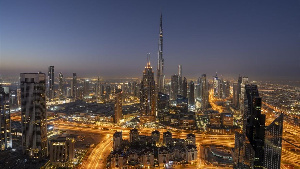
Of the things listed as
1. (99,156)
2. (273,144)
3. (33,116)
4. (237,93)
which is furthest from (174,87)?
(273,144)

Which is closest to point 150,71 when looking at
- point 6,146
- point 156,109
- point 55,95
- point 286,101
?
A: point 156,109

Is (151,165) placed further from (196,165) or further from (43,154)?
(43,154)

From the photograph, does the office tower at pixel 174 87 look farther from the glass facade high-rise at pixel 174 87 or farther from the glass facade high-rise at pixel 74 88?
the glass facade high-rise at pixel 74 88

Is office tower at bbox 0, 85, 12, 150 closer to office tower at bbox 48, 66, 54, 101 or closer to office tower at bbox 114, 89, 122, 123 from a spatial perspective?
office tower at bbox 114, 89, 122, 123

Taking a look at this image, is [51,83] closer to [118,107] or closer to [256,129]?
[118,107]

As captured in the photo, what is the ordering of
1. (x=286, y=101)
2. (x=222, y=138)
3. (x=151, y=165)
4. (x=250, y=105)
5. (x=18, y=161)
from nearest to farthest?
(x=250, y=105) < (x=18, y=161) < (x=151, y=165) < (x=222, y=138) < (x=286, y=101)

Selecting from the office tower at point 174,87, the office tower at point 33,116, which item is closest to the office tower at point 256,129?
the office tower at point 33,116

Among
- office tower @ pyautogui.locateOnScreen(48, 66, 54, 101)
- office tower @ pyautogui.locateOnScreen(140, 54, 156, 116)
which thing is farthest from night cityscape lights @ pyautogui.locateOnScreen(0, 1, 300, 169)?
office tower @ pyautogui.locateOnScreen(48, 66, 54, 101)
